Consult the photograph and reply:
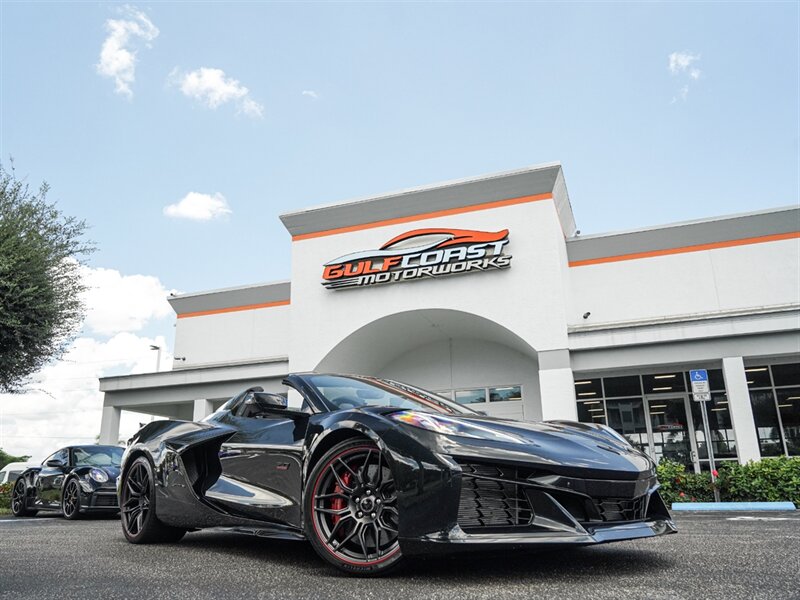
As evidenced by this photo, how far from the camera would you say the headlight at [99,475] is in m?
8.73

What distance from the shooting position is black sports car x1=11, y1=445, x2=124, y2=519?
8602mm

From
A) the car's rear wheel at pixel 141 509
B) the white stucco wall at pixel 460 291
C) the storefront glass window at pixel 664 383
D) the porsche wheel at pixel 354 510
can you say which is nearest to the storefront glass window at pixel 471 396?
the white stucco wall at pixel 460 291

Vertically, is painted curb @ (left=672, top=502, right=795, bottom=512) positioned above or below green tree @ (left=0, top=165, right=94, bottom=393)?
below

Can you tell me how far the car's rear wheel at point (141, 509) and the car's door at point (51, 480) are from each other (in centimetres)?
578

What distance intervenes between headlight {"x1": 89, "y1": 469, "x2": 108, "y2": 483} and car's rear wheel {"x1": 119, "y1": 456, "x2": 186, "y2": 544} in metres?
4.47

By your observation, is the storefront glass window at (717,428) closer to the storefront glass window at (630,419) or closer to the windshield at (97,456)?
the storefront glass window at (630,419)

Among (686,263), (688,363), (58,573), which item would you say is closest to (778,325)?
(688,363)

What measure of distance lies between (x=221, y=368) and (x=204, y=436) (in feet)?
47.0

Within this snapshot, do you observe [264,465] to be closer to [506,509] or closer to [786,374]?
[506,509]

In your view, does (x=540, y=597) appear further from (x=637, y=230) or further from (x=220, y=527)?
(x=637, y=230)

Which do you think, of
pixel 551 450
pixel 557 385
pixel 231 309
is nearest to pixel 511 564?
pixel 551 450

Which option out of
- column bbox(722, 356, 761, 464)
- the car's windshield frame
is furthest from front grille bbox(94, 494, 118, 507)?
column bbox(722, 356, 761, 464)

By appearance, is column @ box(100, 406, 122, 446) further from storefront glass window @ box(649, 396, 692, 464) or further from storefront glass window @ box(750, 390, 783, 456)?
storefront glass window @ box(750, 390, 783, 456)

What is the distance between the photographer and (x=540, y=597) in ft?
7.22
